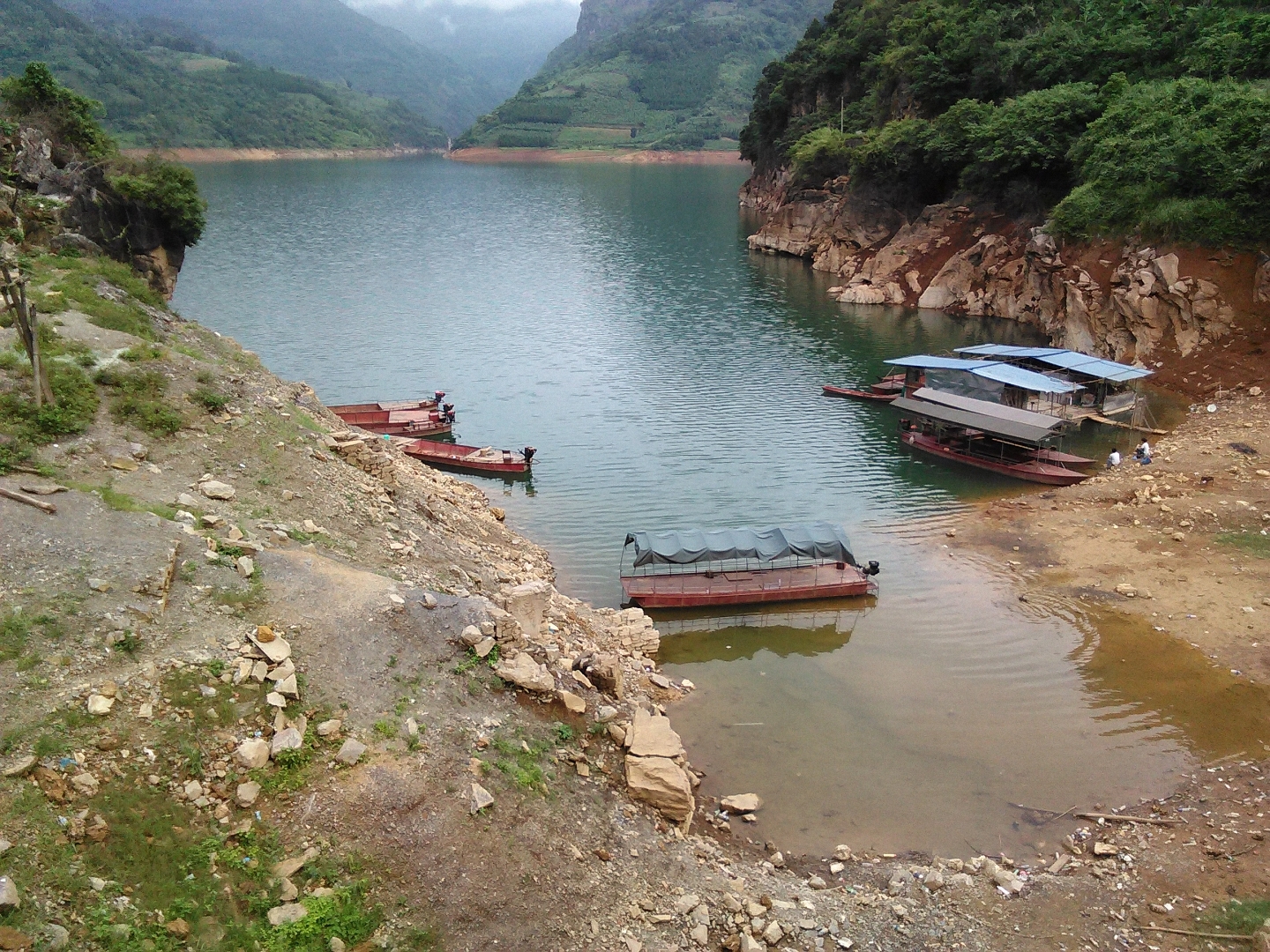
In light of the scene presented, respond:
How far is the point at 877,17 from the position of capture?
99250 mm

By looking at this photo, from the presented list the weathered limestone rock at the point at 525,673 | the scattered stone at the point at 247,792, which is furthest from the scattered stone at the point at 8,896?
the weathered limestone rock at the point at 525,673

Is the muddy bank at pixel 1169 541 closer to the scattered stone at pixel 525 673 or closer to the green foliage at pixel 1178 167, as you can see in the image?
the green foliage at pixel 1178 167

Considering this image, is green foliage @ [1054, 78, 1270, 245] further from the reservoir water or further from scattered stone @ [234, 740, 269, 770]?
scattered stone @ [234, 740, 269, 770]

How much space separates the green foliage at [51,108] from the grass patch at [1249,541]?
50.5 m

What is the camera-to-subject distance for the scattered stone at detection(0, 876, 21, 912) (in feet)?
34.7

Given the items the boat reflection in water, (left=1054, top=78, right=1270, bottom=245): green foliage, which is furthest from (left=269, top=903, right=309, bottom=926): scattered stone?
(left=1054, top=78, right=1270, bottom=245): green foliage

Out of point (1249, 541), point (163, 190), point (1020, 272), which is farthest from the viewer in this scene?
point (1020, 272)

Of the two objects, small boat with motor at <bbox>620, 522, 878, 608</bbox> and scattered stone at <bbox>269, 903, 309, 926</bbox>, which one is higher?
scattered stone at <bbox>269, 903, 309, 926</bbox>

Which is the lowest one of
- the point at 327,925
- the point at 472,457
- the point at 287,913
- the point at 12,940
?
the point at 472,457

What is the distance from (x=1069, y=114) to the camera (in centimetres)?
6500

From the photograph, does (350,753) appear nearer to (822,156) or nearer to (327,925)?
(327,925)

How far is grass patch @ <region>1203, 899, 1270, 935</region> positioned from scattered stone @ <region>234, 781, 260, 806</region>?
16632 mm

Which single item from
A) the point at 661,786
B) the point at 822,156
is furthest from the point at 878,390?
the point at 822,156

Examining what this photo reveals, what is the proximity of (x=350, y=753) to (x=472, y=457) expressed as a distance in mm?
27085
